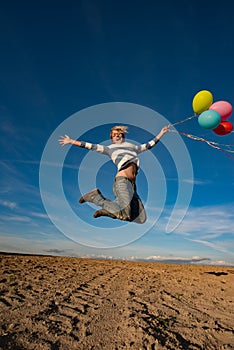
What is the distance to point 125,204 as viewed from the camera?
631 cm

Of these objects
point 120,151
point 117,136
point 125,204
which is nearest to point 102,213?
point 125,204

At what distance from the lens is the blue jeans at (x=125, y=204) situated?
6281mm

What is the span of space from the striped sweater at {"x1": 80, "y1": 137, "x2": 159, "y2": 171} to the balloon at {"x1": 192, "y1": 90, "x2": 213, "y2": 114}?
1784 millimetres

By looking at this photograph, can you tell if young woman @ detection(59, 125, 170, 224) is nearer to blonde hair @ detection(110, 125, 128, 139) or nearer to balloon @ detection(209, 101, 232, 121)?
blonde hair @ detection(110, 125, 128, 139)

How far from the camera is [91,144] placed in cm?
666

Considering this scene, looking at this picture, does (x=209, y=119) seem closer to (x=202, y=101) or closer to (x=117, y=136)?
(x=202, y=101)

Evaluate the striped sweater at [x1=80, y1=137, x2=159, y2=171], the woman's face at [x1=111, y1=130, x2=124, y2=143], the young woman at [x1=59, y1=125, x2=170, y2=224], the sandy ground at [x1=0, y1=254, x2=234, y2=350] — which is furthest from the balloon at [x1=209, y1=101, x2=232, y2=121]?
the sandy ground at [x1=0, y1=254, x2=234, y2=350]

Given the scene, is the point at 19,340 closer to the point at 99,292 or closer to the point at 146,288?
the point at 99,292

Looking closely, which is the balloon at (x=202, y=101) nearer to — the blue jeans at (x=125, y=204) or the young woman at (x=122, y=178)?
the young woman at (x=122, y=178)

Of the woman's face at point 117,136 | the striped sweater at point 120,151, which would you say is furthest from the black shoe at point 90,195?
the woman's face at point 117,136

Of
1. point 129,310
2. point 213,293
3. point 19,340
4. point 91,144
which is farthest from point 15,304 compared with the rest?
point 213,293

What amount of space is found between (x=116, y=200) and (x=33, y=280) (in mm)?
5897

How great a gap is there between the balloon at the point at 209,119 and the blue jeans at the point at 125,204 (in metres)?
2.31

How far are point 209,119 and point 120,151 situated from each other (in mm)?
2292
